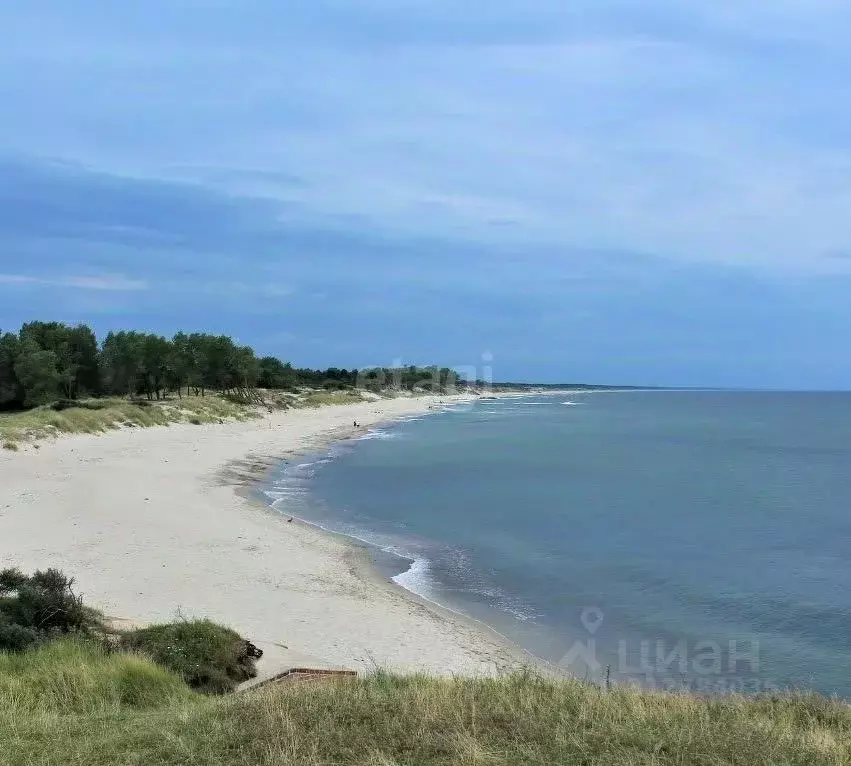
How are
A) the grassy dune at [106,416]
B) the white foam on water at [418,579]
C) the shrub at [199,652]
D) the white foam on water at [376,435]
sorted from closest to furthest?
the shrub at [199,652] → the white foam on water at [418,579] → the grassy dune at [106,416] → the white foam on water at [376,435]

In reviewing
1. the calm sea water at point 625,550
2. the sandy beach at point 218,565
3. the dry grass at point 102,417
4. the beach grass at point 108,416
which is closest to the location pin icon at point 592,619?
the calm sea water at point 625,550

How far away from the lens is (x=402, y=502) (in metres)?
31.3

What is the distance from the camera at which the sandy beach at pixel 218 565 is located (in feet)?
42.1

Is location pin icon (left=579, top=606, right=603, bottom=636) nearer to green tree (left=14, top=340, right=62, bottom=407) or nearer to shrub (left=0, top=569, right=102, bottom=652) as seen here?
shrub (left=0, top=569, right=102, bottom=652)

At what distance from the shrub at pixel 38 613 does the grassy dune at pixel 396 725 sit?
1.04 m

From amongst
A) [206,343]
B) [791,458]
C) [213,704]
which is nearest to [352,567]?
[213,704]

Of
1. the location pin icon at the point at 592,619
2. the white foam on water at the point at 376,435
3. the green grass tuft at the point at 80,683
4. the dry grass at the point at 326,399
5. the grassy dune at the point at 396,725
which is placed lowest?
the location pin icon at the point at 592,619

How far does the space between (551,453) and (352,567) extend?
3839cm

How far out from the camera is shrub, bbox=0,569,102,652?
29.5 feet

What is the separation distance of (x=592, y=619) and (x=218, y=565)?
27.7 ft

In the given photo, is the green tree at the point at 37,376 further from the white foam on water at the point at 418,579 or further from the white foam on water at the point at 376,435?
the white foam on water at the point at 418,579

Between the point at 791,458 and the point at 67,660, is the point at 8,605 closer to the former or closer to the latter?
the point at 67,660

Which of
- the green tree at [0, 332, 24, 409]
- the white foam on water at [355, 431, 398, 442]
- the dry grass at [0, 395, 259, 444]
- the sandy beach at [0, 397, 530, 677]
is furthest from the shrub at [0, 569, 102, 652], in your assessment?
the green tree at [0, 332, 24, 409]

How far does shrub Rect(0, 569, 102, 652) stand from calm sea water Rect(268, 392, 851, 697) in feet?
25.8
